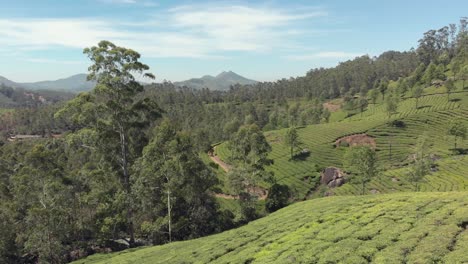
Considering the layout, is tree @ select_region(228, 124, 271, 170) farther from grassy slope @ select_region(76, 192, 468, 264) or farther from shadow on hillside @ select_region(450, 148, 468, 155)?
shadow on hillside @ select_region(450, 148, 468, 155)

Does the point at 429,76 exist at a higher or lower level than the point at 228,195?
higher

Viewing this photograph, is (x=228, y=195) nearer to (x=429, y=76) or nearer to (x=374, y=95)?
(x=374, y=95)

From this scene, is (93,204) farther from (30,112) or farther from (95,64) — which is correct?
(30,112)

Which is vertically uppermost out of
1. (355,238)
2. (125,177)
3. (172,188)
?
(355,238)

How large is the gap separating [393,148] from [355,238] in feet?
244

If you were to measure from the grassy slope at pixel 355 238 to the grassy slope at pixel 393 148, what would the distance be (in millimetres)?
36352

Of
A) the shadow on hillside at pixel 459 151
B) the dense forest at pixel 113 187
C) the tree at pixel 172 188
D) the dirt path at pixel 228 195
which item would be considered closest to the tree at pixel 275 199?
the dirt path at pixel 228 195

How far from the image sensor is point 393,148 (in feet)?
273

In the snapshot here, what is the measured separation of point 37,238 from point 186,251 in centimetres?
1606

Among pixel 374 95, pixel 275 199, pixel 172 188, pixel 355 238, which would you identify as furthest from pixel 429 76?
pixel 355 238

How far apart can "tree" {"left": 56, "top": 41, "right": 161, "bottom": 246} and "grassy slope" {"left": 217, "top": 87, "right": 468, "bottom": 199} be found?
3688cm

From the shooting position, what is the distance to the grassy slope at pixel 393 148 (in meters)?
60.3

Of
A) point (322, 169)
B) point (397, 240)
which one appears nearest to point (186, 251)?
point (397, 240)

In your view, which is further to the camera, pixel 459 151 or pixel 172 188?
pixel 459 151
